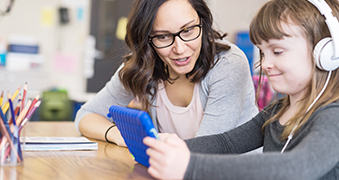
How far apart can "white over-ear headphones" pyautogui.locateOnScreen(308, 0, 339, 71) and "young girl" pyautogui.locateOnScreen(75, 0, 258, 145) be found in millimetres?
442

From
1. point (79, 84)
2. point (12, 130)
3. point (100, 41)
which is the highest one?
point (12, 130)

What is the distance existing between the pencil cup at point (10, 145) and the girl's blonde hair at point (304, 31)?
0.61m

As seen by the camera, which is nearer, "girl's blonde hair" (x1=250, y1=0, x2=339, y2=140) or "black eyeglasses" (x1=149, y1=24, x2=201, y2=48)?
"girl's blonde hair" (x1=250, y1=0, x2=339, y2=140)

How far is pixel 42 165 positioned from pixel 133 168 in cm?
22

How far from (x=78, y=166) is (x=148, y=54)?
21.2 inches

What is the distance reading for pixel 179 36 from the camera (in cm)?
113

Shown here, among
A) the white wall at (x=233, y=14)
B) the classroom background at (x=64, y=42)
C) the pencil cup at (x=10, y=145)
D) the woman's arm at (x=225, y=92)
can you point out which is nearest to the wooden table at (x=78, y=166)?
the pencil cup at (x=10, y=145)

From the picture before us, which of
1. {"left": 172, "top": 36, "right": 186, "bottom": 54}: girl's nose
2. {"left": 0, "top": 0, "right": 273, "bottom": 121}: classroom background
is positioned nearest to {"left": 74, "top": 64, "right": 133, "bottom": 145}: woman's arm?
{"left": 172, "top": 36, "right": 186, "bottom": 54}: girl's nose

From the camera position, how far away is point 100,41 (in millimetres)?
4348

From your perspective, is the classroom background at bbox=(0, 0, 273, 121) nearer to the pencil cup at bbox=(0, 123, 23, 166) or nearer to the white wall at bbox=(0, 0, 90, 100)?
the white wall at bbox=(0, 0, 90, 100)

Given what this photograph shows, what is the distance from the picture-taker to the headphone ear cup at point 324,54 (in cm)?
71

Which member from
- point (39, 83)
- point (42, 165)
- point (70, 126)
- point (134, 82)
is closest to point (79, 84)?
point (39, 83)

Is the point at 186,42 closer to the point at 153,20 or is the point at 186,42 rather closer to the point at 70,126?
the point at 153,20

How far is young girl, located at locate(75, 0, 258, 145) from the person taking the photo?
1.13m
